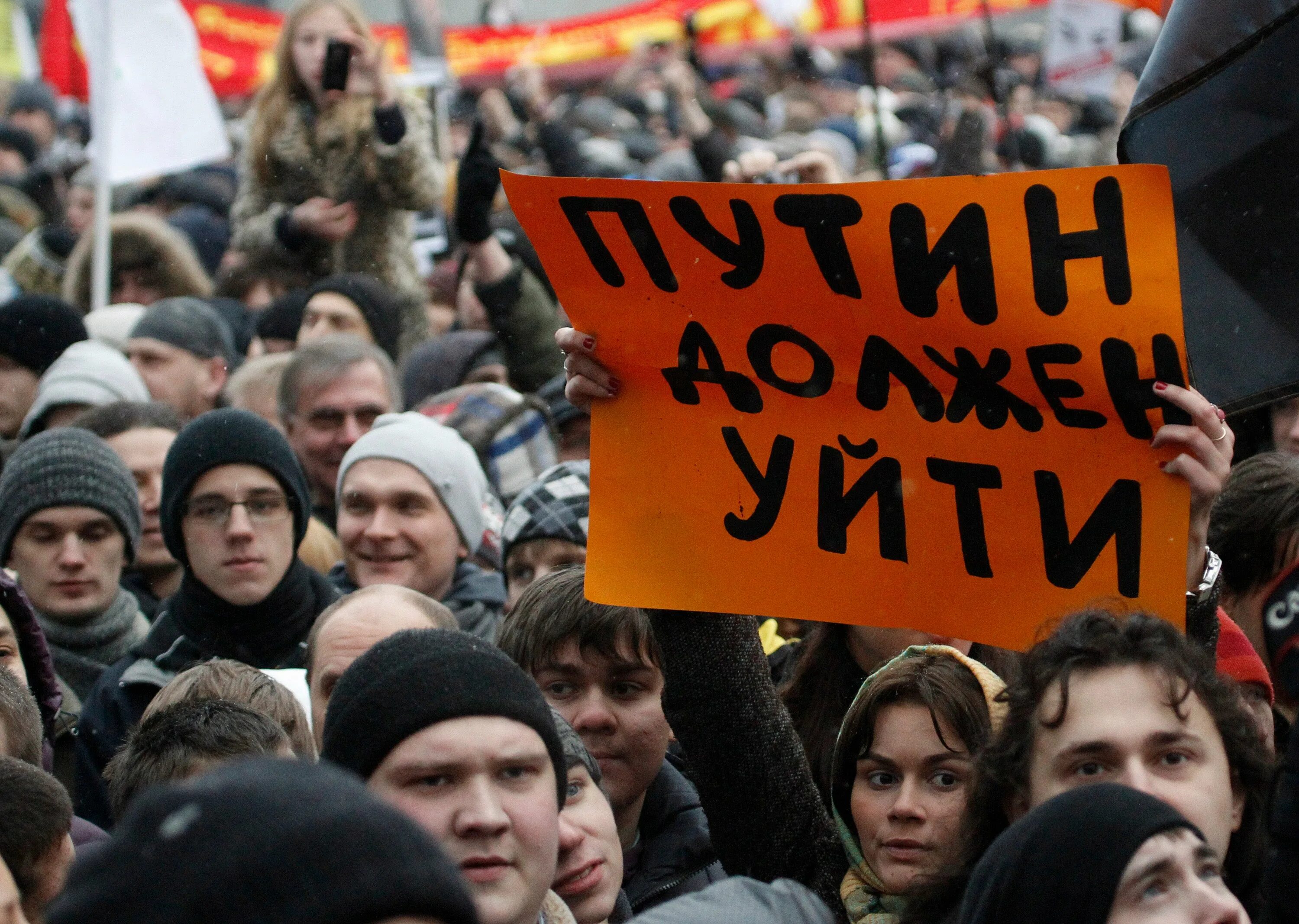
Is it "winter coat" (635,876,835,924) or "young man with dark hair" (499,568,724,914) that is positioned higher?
"winter coat" (635,876,835,924)

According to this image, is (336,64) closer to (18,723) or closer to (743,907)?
(18,723)

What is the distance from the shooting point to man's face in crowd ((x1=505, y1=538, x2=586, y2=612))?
4.71 m

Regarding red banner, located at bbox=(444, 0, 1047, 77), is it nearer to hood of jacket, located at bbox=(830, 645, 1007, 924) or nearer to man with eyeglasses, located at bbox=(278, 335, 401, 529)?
man with eyeglasses, located at bbox=(278, 335, 401, 529)

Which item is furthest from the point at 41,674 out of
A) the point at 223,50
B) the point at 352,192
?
the point at 223,50

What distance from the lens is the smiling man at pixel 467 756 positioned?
263cm

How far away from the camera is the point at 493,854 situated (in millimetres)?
2629

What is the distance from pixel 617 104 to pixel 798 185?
43.0 ft

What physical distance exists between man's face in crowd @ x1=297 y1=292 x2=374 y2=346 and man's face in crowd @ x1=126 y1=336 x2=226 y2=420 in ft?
1.26

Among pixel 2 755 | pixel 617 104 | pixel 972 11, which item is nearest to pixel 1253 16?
pixel 2 755

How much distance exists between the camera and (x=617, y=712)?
12.3 feet

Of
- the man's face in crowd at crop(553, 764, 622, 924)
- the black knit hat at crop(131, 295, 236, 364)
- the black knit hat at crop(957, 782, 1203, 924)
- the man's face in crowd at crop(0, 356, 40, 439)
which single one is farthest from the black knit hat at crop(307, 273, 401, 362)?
the black knit hat at crop(957, 782, 1203, 924)

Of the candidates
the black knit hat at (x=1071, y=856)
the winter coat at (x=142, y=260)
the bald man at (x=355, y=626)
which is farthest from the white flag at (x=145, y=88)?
the black knit hat at (x=1071, y=856)

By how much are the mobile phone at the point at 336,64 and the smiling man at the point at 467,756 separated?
16.4ft

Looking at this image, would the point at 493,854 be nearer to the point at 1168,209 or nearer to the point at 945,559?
the point at 945,559
